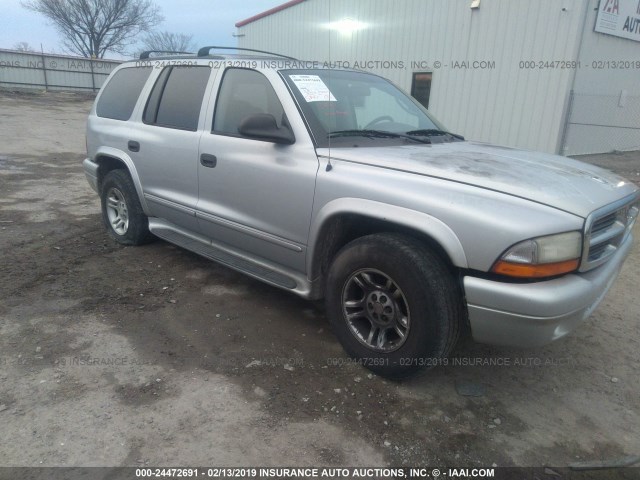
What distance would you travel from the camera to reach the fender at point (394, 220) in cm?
231

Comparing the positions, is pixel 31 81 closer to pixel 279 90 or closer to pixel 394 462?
pixel 279 90

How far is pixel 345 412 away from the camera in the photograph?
8.25 ft

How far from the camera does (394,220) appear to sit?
2.49m

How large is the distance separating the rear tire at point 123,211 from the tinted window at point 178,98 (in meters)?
0.71

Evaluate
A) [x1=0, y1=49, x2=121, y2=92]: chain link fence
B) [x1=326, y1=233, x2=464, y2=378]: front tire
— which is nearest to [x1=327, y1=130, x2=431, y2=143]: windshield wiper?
[x1=326, y1=233, x2=464, y2=378]: front tire

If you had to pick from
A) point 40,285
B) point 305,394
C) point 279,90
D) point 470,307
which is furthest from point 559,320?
point 40,285

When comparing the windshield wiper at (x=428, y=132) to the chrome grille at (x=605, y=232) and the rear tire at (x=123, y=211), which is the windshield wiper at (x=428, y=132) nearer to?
the chrome grille at (x=605, y=232)

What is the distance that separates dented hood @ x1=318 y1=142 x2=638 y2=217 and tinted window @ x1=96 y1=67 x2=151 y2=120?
2468 millimetres

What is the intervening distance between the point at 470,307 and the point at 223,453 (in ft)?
4.50

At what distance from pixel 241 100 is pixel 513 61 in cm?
880

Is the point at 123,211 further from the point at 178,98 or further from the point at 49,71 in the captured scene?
the point at 49,71

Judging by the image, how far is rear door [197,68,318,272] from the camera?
2977 mm

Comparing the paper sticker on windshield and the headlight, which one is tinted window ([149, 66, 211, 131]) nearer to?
the paper sticker on windshield

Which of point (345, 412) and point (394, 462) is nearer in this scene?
point (394, 462)
